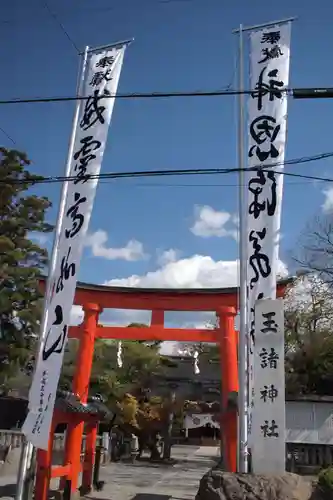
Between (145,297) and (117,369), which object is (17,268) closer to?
(145,297)

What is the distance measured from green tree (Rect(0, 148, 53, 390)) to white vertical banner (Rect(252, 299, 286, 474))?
34.4 ft

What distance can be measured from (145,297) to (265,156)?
6152 mm

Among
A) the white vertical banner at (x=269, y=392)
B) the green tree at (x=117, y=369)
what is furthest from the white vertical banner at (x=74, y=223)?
the green tree at (x=117, y=369)

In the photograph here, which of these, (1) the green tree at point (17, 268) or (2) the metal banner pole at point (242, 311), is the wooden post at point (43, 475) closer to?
(2) the metal banner pole at point (242, 311)

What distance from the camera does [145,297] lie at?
13469 millimetres

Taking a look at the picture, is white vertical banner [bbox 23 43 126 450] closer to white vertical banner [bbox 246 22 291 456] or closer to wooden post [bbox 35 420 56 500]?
wooden post [bbox 35 420 56 500]

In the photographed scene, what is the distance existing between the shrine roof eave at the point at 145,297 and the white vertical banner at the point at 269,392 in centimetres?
537

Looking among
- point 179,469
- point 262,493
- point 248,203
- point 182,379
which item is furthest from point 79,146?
point 182,379

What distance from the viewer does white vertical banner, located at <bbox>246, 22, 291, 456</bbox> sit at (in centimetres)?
845

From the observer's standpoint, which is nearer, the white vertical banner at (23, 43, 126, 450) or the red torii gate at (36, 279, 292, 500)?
the white vertical banner at (23, 43, 126, 450)

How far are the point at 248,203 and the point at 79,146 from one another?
346cm

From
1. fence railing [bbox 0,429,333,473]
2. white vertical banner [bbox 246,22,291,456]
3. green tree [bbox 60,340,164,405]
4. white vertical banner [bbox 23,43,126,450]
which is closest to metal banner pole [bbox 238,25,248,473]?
white vertical banner [bbox 246,22,291,456]

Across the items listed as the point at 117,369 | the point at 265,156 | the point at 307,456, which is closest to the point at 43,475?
the point at 265,156

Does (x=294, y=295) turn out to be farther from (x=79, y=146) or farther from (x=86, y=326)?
(x=79, y=146)
